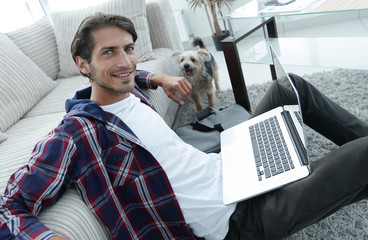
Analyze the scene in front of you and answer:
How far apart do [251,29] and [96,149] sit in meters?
1.31

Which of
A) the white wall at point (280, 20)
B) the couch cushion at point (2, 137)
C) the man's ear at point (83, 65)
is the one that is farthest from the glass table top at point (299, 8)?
the couch cushion at point (2, 137)

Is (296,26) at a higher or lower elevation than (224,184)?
lower

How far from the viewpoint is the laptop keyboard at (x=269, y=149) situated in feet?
3.30

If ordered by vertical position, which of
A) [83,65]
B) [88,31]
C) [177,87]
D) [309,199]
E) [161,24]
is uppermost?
[88,31]

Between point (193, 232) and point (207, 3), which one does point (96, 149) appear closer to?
point (193, 232)

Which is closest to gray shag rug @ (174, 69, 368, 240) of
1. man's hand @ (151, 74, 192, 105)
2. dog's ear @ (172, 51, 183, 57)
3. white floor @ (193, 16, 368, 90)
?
white floor @ (193, 16, 368, 90)

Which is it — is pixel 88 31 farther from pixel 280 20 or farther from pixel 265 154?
pixel 280 20

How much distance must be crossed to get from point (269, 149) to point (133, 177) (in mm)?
494

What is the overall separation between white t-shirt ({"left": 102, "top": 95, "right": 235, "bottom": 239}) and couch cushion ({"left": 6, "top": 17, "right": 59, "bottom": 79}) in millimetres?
1524

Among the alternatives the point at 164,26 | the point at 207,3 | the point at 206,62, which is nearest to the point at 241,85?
the point at 206,62

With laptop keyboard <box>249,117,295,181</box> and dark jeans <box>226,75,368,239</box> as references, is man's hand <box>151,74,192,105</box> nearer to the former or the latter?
laptop keyboard <box>249,117,295,181</box>

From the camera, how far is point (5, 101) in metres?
1.77

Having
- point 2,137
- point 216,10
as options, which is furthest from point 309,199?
point 216,10

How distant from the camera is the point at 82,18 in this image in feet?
7.57
